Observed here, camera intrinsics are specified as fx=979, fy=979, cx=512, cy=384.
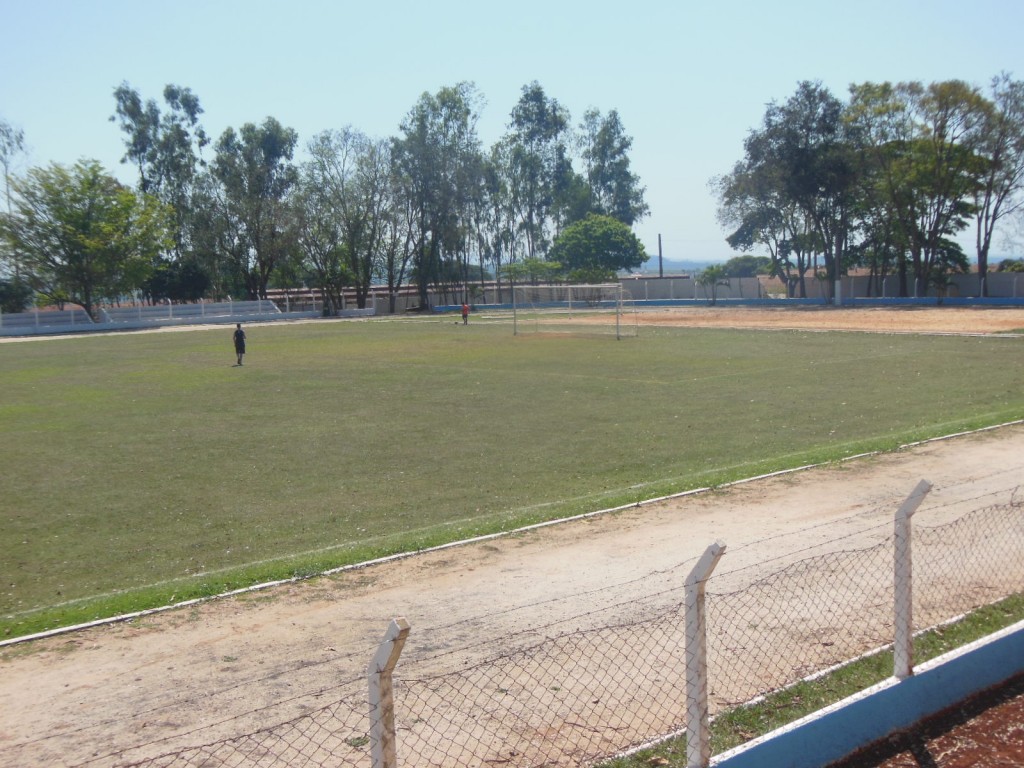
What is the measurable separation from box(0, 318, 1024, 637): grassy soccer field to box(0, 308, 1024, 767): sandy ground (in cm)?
72

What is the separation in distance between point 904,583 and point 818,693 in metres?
0.88

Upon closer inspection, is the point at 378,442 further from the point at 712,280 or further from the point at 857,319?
the point at 712,280

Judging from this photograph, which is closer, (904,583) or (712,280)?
(904,583)

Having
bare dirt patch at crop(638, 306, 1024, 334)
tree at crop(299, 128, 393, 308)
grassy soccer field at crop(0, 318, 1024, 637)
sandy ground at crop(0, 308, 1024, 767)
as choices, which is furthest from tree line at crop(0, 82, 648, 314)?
sandy ground at crop(0, 308, 1024, 767)

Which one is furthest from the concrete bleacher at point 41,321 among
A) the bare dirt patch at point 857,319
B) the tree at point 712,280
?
the tree at point 712,280

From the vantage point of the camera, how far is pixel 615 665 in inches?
260

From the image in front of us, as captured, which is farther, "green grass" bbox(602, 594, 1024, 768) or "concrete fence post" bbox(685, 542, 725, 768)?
"green grass" bbox(602, 594, 1024, 768)

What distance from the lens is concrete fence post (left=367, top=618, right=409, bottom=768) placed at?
3.94 meters

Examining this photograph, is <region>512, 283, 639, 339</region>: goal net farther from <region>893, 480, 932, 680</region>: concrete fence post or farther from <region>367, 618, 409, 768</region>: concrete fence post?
<region>367, 618, 409, 768</region>: concrete fence post

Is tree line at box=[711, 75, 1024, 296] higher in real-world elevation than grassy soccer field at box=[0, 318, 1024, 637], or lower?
higher

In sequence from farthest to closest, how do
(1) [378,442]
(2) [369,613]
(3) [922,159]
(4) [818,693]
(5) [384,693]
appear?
(3) [922,159] → (1) [378,442] → (2) [369,613] → (4) [818,693] → (5) [384,693]

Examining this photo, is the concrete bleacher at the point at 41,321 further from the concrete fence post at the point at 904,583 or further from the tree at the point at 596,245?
the concrete fence post at the point at 904,583

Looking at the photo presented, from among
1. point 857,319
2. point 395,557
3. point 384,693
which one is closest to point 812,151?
point 857,319

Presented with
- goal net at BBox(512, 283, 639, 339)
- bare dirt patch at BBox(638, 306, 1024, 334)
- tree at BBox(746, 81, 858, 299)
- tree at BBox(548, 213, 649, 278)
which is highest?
tree at BBox(746, 81, 858, 299)
